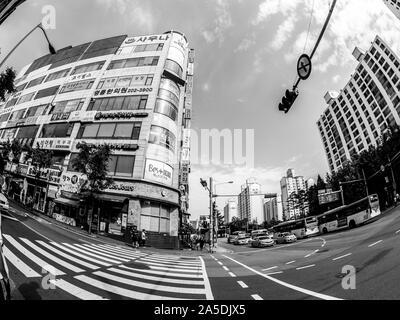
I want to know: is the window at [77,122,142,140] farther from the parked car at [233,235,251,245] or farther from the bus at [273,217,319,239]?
the parked car at [233,235,251,245]

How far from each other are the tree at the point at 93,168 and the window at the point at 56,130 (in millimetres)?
1085

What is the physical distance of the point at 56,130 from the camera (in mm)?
8477

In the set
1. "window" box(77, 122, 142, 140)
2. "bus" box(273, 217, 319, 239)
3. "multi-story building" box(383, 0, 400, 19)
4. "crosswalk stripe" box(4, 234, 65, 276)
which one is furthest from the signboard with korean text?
"multi-story building" box(383, 0, 400, 19)

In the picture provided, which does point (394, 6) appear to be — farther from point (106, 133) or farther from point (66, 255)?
point (66, 255)

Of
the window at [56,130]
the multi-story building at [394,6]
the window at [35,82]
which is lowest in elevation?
the window at [56,130]

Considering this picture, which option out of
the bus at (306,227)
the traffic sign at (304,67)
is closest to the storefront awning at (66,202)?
the traffic sign at (304,67)

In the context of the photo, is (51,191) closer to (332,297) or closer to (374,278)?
(332,297)

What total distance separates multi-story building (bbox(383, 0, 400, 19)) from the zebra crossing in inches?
3454

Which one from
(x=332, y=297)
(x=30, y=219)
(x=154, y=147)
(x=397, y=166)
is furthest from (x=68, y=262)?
(x=397, y=166)

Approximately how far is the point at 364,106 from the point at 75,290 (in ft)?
297

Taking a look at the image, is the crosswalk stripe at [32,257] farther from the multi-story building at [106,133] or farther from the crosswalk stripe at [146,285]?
the multi-story building at [106,133]

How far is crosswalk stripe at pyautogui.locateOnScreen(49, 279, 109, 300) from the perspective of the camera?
352cm

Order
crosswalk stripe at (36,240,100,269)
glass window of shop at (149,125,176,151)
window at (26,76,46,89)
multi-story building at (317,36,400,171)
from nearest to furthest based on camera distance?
crosswalk stripe at (36,240,100,269)
glass window of shop at (149,125,176,151)
window at (26,76,46,89)
multi-story building at (317,36,400,171)

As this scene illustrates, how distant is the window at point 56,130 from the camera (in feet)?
26.6
